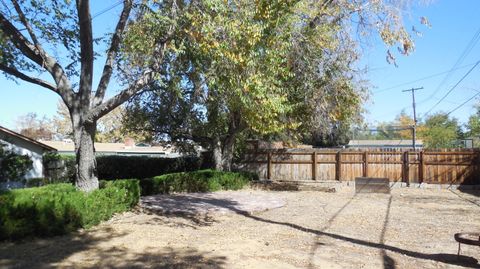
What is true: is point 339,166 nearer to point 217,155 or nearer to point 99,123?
point 217,155

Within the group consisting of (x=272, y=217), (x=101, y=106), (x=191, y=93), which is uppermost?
(x=191, y=93)

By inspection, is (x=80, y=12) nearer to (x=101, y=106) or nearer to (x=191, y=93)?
(x=101, y=106)

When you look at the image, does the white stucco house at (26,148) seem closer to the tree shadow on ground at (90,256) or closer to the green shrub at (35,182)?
the green shrub at (35,182)

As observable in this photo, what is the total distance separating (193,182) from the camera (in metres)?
19.4

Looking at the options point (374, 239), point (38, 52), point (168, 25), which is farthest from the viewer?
point (38, 52)

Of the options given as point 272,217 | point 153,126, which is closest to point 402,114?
point 153,126

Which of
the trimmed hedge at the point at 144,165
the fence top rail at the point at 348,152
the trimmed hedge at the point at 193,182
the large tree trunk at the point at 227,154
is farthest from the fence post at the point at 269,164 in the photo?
the trimmed hedge at the point at 193,182

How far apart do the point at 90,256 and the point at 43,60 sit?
6188 millimetres

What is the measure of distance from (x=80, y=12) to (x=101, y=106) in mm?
2429

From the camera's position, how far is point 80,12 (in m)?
11.7

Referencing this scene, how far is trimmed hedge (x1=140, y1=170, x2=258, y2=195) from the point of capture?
17.4 metres

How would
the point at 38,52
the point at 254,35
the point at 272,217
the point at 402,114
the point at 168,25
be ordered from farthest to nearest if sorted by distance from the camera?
the point at 402,114, the point at 272,217, the point at 38,52, the point at 168,25, the point at 254,35

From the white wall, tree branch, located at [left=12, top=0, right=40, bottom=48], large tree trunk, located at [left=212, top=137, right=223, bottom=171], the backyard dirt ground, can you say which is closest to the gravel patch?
the backyard dirt ground

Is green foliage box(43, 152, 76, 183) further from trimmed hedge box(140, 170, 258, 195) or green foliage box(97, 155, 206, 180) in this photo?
trimmed hedge box(140, 170, 258, 195)
